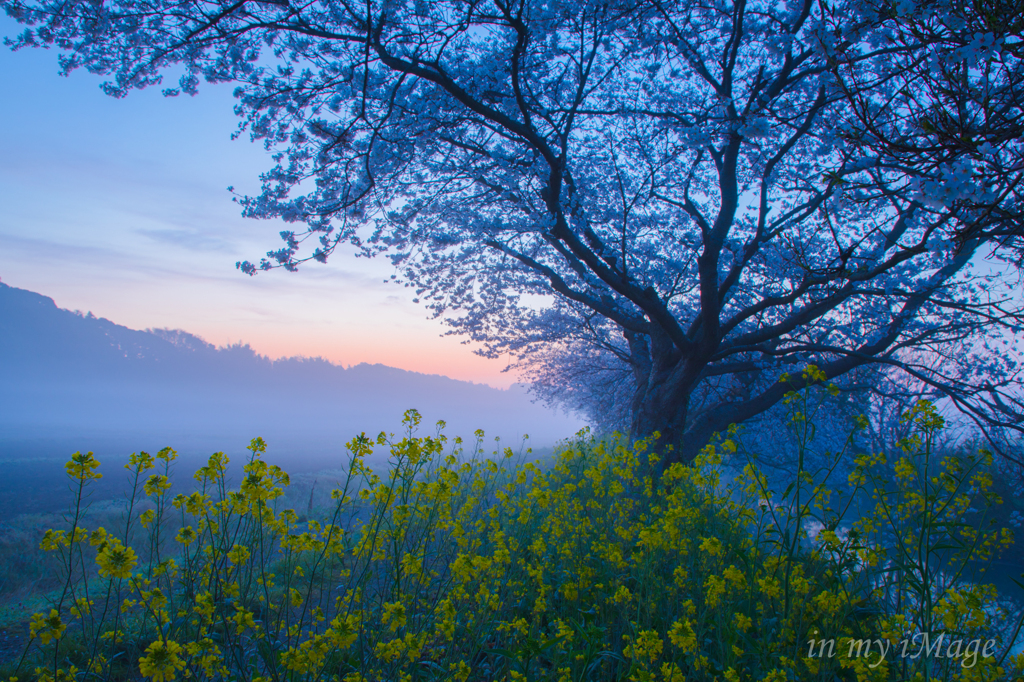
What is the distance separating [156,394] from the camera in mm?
48656

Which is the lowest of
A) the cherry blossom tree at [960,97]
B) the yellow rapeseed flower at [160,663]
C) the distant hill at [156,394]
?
the distant hill at [156,394]

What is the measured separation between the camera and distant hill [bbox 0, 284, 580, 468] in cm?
3120

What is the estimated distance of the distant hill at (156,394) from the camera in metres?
31.2

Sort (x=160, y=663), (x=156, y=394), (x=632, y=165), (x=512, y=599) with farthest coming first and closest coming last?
(x=156, y=394) < (x=632, y=165) < (x=512, y=599) < (x=160, y=663)

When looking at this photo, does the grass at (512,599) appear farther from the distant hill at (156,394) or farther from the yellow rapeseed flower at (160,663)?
the distant hill at (156,394)

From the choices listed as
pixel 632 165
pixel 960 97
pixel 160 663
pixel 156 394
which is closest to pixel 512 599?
pixel 160 663

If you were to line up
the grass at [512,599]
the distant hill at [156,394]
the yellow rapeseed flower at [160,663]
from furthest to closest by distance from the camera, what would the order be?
the distant hill at [156,394] → the grass at [512,599] → the yellow rapeseed flower at [160,663]

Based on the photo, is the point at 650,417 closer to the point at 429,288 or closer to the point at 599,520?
the point at 599,520

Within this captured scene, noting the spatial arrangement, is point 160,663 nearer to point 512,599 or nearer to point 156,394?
point 512,599

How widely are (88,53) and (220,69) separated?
1.51m

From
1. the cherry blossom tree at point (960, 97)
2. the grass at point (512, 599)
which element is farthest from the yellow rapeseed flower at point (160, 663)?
the cherry blossom tree at point (960, 97)

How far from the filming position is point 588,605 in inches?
137

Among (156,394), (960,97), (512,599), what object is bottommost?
(156,394)

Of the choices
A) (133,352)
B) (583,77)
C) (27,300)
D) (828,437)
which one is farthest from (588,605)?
(133,352)
